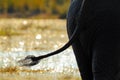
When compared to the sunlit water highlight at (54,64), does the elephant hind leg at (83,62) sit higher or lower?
lower

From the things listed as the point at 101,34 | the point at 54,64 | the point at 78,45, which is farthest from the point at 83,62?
the point at 54,64

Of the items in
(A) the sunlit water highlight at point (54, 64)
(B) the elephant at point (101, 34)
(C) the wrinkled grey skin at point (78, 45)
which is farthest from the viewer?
(A) the sunlit water highlight at point (54, 64)

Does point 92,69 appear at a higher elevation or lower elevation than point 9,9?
lower

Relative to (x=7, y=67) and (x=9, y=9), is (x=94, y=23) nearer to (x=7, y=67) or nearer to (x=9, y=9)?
(x=7, y=67)

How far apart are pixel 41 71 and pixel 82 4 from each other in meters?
7.03

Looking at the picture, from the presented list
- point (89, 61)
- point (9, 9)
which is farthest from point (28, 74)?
point (9, 9)

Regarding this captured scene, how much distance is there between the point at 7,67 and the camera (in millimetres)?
11945

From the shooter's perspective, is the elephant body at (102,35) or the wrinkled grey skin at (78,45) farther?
the wrinkled grey skin at (78,45)

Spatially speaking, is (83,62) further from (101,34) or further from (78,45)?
(101,34)

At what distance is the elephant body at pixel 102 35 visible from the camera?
465cm

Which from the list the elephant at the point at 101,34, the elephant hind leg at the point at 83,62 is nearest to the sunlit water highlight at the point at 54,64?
the elephant hind leg at the point at 83,62

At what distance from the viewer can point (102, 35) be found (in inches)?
→ 184

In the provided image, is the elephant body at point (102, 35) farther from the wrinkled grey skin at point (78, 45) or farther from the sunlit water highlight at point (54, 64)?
the sunlit water highlight at point (54, 64)

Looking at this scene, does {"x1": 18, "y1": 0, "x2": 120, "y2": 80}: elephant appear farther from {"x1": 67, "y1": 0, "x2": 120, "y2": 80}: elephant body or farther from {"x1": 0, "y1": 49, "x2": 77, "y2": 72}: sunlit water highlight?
{"x1": 0, "y1": 49, "x2": 77, "y2": 72}: sunlit water highlight
